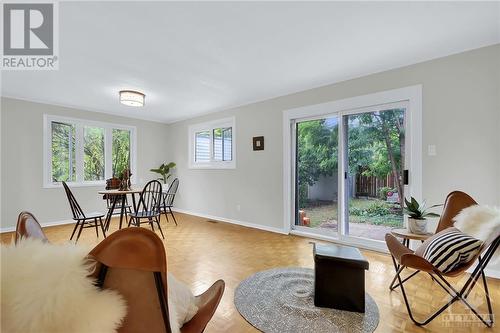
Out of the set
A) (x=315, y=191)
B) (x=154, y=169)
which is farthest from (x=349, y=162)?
(x=154, y=169)

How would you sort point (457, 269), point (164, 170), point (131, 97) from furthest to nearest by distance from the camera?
point (164, 170) → point (131, 97) → point (457, 269)

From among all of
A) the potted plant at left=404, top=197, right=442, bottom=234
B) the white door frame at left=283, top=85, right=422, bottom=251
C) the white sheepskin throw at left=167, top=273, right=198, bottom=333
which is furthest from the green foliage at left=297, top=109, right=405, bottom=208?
the white sheepskin throw at left=167, top=273, right=198, bottom=333

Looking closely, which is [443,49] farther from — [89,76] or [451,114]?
[89,76]

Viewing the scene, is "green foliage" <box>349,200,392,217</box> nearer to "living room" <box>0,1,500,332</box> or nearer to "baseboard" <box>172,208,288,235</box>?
"living room" <box>0,1,500,332</box>

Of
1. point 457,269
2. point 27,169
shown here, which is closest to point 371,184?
point 457,269

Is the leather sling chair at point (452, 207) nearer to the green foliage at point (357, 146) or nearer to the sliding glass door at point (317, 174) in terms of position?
the green foliage at point (357, 146)

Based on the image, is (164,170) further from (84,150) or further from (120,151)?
(84,150)

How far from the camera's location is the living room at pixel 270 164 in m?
0.90

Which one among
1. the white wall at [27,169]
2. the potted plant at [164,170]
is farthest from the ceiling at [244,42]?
the potted plant at [164,170]

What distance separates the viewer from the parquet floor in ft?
5.68

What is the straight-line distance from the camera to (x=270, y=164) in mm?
4301

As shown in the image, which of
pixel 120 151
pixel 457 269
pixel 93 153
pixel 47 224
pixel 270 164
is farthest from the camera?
pixel 120 151

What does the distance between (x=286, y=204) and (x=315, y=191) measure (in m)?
0.53
